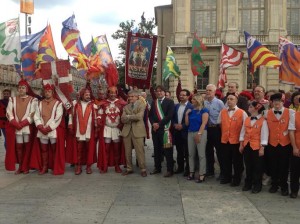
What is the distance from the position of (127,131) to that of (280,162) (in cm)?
333

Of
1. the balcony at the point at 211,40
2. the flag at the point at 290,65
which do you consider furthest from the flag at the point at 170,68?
the balcony at the point at 211,40

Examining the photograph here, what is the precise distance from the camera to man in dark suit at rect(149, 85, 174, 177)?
→ 342 inches

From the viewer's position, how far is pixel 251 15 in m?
37.9

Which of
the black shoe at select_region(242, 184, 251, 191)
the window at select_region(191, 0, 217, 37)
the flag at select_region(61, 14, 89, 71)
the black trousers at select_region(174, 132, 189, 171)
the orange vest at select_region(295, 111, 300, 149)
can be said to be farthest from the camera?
the window at select_region(191, 0, 217, 37)

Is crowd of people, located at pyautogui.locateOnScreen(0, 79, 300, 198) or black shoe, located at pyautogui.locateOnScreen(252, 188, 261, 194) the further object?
crowd of people, located at pyautogui.locateOnScreen(0, 79, 300, 198)

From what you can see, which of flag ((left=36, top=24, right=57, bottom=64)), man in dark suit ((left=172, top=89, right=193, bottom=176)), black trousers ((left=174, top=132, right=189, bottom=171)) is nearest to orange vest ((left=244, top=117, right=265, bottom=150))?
man in dark suit ((left=172, top=89, right=193, bottom=176))

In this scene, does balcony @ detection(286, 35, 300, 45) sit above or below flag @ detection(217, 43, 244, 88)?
above

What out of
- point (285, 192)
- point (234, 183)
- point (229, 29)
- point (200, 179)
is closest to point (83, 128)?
point (200, 179)

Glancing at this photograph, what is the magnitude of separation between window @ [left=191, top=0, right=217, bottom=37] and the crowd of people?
29839 mm

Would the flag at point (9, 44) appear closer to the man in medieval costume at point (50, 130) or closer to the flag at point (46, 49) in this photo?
the flag at point (46, 49)

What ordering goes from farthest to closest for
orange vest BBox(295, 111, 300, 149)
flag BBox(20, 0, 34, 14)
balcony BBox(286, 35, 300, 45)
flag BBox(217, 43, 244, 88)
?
balcony BBox(286, 35, 300, 45) → flag BBox(20, 0, 34, 14) → flag BBox(217, 43, 244, 88) → orange vest BBox(295, 111, 300, 149)

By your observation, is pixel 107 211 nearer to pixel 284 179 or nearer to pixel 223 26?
pixel 284 179

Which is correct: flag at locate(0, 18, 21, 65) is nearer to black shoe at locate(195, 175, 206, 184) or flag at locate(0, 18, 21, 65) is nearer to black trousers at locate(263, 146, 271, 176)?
black shoe at locate(195, 175, 206, 184)

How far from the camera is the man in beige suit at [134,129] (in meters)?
8.72
